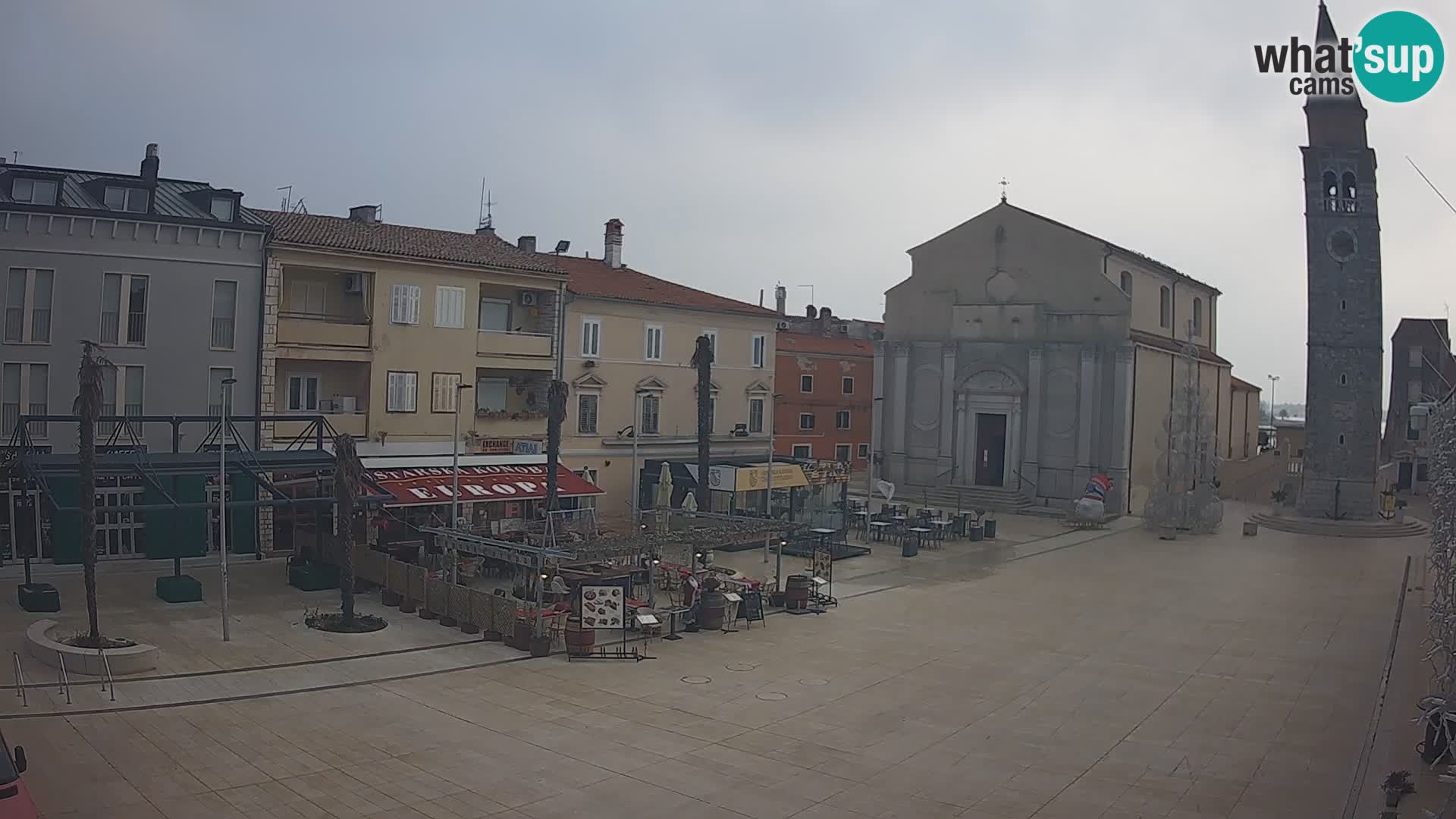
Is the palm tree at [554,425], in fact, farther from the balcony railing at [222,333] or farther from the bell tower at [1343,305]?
the bell tower at [1343,305]

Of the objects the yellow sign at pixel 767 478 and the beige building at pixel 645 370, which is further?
the beige building at pixel 645 370

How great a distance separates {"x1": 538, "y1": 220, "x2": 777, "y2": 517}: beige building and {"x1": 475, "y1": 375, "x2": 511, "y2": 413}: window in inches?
93.2

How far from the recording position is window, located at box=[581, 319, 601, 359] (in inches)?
1571

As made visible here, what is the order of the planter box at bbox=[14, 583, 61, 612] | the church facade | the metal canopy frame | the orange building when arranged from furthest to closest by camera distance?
the orange building → the church facade → the metal canopy frame → the planter box at bbox=[14, 583, 61, 612]

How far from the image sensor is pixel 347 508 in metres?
23.8

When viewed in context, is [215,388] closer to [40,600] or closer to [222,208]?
[222,208]

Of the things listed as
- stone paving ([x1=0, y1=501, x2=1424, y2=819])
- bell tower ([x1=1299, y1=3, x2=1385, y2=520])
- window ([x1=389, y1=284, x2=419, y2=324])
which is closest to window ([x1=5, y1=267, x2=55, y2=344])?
window ([x1=389, y1=284, x2=419, y2=324])

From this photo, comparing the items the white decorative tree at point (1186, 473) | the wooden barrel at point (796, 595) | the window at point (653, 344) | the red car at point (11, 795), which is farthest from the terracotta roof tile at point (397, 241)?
the white decorative tree at point (1186, 473)

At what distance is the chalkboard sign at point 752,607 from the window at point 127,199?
19979mm

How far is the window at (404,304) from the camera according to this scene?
34250 mm

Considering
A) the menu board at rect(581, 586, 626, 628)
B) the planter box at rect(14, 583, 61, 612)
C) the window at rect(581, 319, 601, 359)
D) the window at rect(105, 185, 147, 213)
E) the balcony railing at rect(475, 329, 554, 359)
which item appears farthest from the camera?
the window at rect(581, 319, 601, 359)

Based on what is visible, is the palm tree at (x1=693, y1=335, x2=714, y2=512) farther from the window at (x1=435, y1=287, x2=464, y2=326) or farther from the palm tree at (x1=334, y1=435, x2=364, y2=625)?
the palm tree at (x1=334, y1=435, x2=364, y2=625)

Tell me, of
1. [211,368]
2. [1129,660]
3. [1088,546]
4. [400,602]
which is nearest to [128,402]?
[211,368]

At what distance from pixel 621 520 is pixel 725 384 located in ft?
31.6
